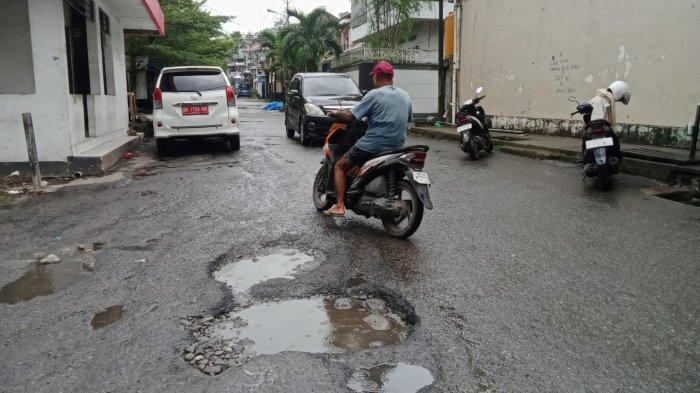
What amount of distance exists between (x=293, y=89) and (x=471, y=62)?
6545 mm

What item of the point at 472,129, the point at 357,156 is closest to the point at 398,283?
the point at 357,156

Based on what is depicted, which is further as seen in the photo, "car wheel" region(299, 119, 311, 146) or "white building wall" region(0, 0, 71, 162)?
"car wheel" region(299, 119, 311, 146)

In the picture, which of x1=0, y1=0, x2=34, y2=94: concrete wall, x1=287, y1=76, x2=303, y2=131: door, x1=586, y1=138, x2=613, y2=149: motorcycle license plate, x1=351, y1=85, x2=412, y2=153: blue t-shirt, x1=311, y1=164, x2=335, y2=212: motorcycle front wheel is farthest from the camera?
x1=287, y1=76, x2=303, y2=131: door

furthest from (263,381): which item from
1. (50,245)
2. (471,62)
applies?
(471,62)

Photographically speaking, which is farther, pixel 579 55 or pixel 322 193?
pixel 579 55

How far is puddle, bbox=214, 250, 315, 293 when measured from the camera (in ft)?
13.7

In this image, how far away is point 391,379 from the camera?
275 centimetres

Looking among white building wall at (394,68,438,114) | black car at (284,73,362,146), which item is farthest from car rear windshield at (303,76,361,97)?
white building wall at (394,68,438,114)

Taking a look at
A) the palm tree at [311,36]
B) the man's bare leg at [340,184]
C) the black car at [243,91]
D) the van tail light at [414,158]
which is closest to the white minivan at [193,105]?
the man's bare leg at [340,184]

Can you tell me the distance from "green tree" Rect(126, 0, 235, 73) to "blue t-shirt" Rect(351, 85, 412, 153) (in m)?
20.1

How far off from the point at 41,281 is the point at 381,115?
3.38 m

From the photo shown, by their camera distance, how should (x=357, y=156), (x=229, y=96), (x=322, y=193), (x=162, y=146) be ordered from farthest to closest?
1. (x=162, y=146)
2. (x=229, y=96)
3. (x=322, y=193)
4. (x=357, y=156)

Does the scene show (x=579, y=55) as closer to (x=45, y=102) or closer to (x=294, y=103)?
(x=294, y=103)

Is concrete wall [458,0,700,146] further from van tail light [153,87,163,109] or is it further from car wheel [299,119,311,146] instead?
van tail light [153,87,163,109]
